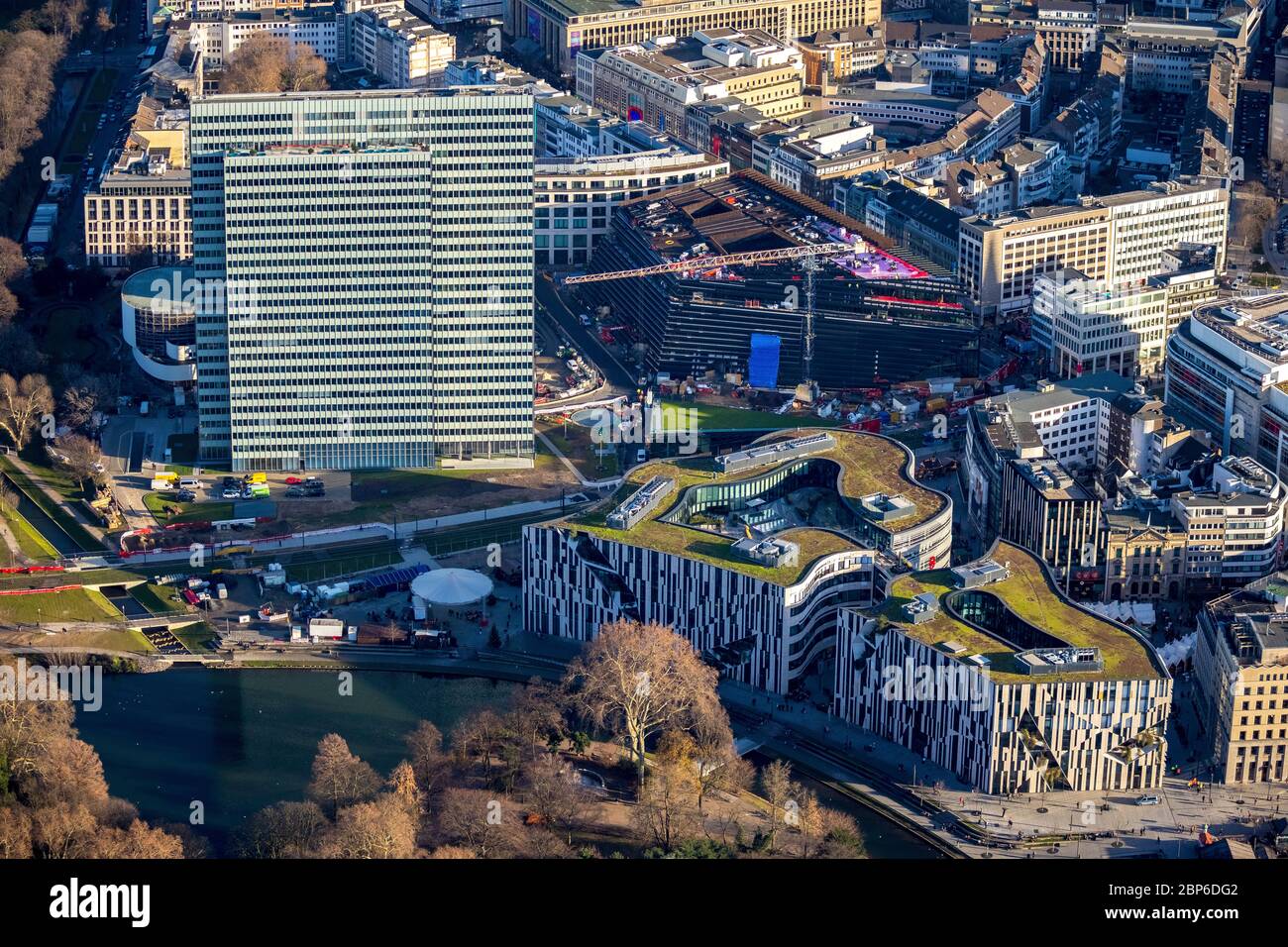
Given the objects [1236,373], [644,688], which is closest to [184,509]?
[644,688]

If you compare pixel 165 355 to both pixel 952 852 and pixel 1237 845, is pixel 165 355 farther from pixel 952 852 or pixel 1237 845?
pixel 1237 845

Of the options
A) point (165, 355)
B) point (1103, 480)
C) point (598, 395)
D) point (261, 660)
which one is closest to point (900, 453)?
point (1103, 480)

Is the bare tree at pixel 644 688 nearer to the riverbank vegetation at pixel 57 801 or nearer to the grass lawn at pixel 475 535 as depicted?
the riverbank vegetation at pixel 57 801

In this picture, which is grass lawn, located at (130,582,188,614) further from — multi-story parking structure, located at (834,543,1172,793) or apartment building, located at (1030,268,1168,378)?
apartment building, located at (1030,268,1168,378)

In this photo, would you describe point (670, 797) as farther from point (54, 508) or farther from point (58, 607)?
point (54, 508)

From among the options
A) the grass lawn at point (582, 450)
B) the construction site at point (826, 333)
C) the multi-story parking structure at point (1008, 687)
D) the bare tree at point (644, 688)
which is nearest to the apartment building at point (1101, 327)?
the construction site at point (826, 333)

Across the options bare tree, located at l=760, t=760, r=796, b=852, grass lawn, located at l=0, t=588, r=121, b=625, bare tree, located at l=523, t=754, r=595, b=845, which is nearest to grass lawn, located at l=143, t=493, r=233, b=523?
grass lawn, located at l=0, t=588, r=121, b=625
